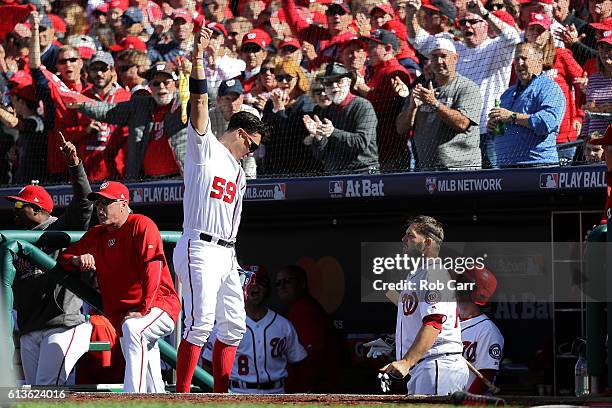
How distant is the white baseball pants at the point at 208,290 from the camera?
498cm

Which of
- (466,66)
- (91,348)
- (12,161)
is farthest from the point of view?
(12,161)

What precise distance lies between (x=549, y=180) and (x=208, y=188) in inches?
97.4

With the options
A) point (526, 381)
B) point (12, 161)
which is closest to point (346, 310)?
point (526, 381)

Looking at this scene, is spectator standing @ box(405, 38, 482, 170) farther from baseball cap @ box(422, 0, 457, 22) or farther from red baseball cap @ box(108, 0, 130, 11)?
red baseball cap @ box(108, 0, 130, 11)

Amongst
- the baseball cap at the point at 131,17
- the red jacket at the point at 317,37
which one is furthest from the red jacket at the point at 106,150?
the red jacket at the point at 317,37

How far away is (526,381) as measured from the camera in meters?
7.28

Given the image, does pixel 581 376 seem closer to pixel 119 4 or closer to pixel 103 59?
pixel 103 59

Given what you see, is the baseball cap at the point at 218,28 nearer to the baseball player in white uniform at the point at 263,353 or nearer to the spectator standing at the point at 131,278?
the baseball player in white uniform at the point at 263,353

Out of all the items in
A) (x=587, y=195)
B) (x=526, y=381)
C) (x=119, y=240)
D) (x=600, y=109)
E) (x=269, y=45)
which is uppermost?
(x=269, y=45)

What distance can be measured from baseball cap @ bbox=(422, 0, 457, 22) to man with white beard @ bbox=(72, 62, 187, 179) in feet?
6.70

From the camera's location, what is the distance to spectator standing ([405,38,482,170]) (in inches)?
287

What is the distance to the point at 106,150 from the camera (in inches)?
357

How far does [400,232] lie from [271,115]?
4.66ft

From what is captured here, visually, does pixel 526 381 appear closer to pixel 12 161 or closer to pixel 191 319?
pixel 191 319
